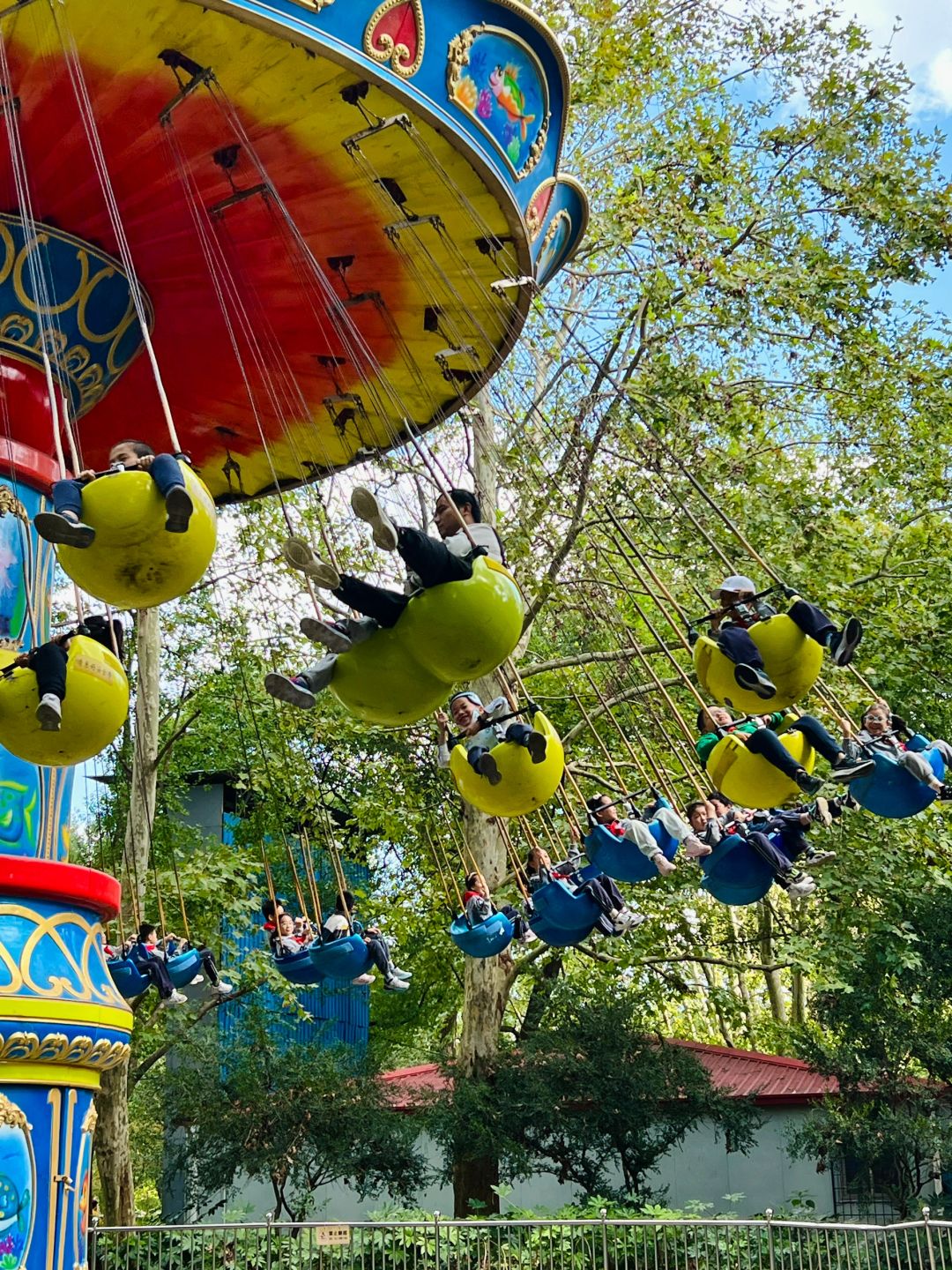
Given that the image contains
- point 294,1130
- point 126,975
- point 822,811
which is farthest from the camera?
point 294,1130

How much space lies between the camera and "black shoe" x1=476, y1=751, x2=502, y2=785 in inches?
291

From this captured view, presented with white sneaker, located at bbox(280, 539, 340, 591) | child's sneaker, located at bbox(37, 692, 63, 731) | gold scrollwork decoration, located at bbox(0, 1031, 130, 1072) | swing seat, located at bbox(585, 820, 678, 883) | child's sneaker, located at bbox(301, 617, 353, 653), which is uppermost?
white sneaker, located at bbox(280, 539, 340, 591)

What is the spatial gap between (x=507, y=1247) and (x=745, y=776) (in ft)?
23.0

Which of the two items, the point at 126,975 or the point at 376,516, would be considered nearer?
the point at 376,516

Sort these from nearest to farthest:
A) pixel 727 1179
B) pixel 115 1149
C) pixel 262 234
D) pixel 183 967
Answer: pixel 262 234
pixel 183 967
pixel 115 1149
pixel 727 1179

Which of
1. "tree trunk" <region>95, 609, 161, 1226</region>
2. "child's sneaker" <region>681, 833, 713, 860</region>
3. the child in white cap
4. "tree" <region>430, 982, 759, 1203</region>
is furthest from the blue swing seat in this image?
"tree" <region>430, 982, 759, 1203</region>

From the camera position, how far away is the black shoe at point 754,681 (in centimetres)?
697

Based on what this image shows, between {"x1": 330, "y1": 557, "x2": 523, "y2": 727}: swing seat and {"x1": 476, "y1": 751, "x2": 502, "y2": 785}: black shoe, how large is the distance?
108 centimetres

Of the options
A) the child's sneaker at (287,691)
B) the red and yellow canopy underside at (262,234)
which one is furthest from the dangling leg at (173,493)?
the red and yellow canopy underside at (262,234)

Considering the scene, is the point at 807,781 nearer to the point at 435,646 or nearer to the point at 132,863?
the point at 435,646

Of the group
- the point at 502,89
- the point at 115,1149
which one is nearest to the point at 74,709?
the point at 502,89

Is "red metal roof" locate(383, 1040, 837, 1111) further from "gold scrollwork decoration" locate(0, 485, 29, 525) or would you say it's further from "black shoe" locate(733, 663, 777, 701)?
"black shoe" locate(733, 663, 777, 701)

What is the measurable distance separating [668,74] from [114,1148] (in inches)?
649

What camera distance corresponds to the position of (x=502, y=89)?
25.9 feet
